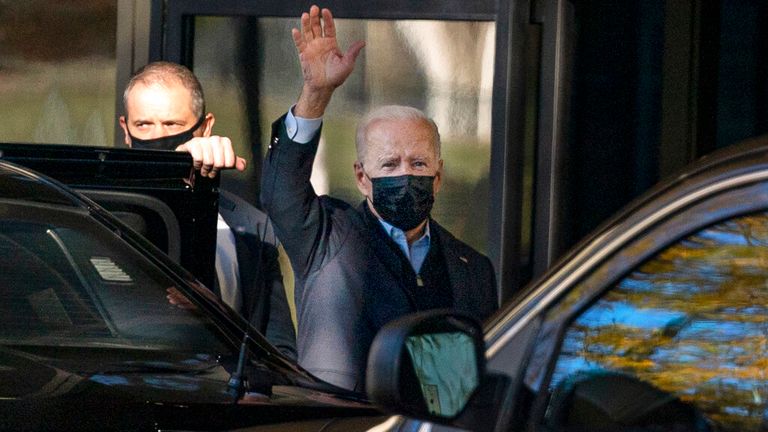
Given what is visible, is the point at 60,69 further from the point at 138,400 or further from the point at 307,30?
the point at 138,400

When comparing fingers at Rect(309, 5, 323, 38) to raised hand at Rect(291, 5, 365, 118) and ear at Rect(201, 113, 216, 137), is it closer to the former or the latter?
raised hand at Rect(291, 5, 365, 118)

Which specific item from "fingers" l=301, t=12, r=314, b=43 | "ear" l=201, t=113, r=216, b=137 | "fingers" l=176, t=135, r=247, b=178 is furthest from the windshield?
"ear" l=201, t=113, r=216, b=137

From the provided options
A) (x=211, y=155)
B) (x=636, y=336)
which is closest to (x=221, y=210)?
(x=211, y=155)

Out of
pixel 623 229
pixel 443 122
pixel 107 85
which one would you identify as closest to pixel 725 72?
pixel 443 122

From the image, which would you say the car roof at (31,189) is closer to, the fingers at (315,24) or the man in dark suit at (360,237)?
the man in dark suit at (360,237)

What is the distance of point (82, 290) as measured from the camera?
382 centimetres

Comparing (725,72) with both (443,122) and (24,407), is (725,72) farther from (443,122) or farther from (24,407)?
(24,407)

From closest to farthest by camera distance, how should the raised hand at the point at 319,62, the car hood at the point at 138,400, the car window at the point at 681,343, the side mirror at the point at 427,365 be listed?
the car window at the point at 681,343 → the side mirror at the point at 427,365 → the car hood at the point at 138,400 → the raised hand at the point at 319,62

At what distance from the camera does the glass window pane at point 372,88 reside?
737 centimetres

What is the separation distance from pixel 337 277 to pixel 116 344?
5.21ft

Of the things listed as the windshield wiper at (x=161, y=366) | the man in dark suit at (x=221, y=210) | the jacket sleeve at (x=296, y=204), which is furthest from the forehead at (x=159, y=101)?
the windshield wiper at (x=161, y=366)

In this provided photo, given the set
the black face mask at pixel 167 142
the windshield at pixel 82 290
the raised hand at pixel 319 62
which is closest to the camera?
the windshield at pixel 82 290

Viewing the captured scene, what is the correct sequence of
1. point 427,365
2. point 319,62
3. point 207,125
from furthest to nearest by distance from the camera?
point 207,125
point 319,62
point 427,365

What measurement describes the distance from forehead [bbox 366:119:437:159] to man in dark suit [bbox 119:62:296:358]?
436 millimetres
